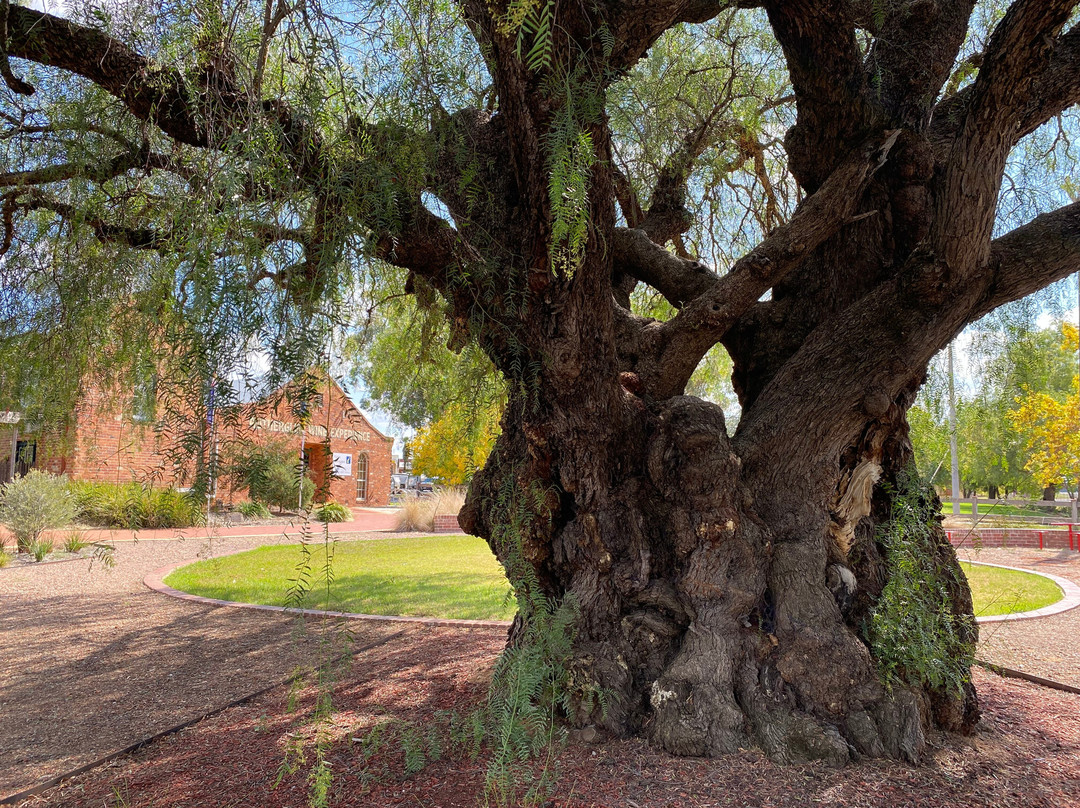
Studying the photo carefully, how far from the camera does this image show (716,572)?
3436 mm

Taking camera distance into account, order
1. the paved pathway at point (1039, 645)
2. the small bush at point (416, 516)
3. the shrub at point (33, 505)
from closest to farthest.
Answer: the paved pathway at point (1039, 645) → the shrub at point (33, 505) → the small bush at point (416, 516)

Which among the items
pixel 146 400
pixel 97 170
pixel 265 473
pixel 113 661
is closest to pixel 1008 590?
pixel 265 473

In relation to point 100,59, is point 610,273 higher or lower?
lower

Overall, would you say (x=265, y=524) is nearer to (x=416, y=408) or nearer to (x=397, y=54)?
(x=416, y=408)

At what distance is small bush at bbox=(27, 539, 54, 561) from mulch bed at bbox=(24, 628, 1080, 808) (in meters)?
9.29

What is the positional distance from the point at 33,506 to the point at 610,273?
40.6 feet

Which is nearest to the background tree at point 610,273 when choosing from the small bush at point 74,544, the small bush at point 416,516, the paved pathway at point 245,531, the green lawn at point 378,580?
the green lawn at point 378,580

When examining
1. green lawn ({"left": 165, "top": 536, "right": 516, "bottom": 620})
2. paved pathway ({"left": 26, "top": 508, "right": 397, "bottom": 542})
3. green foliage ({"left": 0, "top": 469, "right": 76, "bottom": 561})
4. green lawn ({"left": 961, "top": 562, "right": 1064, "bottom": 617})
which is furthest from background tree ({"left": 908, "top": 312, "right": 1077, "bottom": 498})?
green foliage ({"left": 0, "top": 469, "right": 76, "bottom": 561})

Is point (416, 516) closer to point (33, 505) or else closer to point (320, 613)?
point (33, 505)

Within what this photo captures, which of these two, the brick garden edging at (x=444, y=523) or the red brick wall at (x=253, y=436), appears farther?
the brick garden edging at (x=444, y=523)

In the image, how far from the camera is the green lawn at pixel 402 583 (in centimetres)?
758

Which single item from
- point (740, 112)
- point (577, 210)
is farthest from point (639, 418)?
point (740, 112)

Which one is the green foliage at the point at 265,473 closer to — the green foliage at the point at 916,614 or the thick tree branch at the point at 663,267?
the green foliage at the point at 916,614

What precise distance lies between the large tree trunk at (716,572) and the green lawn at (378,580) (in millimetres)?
2349
